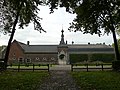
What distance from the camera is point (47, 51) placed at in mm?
91500

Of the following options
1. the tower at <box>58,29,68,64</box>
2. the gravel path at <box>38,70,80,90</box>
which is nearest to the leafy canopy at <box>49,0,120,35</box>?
the gravel path at <box>38,70,80,90</box>

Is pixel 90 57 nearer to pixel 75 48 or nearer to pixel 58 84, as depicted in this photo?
pixel 75 48

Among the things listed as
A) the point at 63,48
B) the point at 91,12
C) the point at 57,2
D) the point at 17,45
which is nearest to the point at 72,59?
the point at 63,48

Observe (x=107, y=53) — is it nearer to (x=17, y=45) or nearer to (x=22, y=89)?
(x=17, y=45)

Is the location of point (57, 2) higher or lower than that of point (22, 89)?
higher

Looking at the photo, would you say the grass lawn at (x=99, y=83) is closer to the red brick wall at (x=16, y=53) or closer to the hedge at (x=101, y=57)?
the hedge at (x=101, y=57)

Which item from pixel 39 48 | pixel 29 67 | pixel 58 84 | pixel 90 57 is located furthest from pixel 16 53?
pixel 58 84

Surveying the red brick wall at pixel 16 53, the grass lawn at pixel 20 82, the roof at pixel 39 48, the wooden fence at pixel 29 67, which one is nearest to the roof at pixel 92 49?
the roof at pixel 39 48

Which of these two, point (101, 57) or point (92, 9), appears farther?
point (101, 57)

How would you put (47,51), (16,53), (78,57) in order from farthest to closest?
(47,51) < (16,53) < (78,57)

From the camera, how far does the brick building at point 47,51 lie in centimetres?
8500

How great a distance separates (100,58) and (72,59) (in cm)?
985

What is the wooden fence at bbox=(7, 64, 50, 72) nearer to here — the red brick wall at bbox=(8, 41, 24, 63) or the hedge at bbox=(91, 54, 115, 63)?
the hedge at bbox=(91, 54, 115, 63)

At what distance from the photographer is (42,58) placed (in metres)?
90.4
